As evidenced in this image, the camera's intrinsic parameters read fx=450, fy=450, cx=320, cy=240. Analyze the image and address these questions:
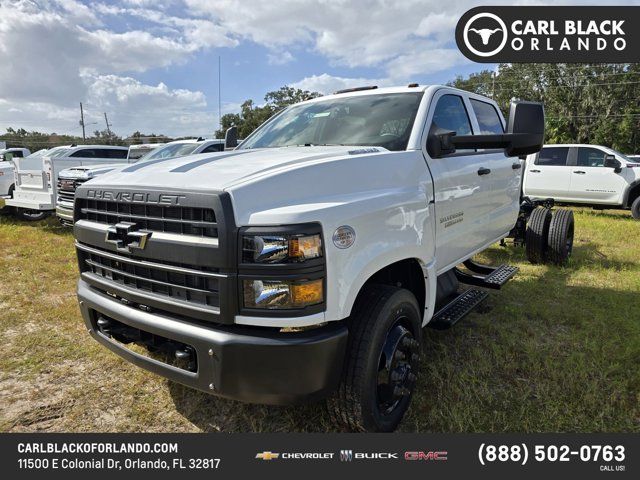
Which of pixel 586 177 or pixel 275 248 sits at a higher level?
pixel 586 177

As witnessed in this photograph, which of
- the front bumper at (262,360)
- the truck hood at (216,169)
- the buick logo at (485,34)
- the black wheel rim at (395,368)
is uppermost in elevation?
the buick logo at (485,34)

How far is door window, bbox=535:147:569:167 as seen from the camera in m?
11.5

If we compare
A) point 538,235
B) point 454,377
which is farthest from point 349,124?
point 538,235

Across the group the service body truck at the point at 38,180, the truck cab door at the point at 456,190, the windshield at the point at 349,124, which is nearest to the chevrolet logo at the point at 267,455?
the truck cab door at the point at 456,190

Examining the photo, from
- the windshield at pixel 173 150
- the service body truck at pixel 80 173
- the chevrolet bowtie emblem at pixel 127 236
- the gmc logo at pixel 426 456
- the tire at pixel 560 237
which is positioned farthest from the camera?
the windshield at pixel 173 150

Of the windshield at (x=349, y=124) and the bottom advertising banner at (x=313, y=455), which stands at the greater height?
the windshield at (x=349, y=124)

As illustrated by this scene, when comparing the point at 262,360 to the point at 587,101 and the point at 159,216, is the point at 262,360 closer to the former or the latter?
the point at 159,216

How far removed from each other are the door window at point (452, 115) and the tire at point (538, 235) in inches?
118

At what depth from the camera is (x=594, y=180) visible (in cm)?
1105

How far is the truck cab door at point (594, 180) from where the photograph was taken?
10.8 meters

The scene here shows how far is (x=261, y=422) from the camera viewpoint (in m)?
2.70

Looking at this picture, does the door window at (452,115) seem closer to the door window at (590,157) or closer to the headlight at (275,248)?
the headlight at (275,248)

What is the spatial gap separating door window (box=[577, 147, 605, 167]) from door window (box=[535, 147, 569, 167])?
0.31 m

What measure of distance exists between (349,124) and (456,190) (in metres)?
0.93
